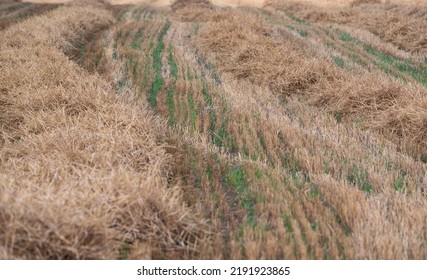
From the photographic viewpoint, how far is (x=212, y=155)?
15.0 ft

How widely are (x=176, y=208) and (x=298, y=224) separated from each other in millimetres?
955

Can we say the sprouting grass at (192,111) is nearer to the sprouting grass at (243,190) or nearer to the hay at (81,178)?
the hay at (81,178)

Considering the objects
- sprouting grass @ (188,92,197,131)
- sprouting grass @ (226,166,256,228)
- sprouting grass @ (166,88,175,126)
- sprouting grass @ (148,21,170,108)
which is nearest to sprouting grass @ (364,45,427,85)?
sprouting grass @ (188,92,197,131)

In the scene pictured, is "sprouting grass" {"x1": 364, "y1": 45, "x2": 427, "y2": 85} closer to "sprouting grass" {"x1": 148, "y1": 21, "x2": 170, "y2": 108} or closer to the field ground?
the field ground

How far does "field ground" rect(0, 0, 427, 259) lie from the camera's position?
2.84 m

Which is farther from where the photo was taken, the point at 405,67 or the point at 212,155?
the point at 405,67

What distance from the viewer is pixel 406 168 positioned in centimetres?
418

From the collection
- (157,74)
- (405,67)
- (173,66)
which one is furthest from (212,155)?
(405,67)

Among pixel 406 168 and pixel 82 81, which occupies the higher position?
pixel 82 81

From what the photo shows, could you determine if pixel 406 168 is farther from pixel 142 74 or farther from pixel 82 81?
pixel 142 74

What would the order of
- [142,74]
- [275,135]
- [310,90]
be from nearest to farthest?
[275,135] → [310,90] → [142,74]

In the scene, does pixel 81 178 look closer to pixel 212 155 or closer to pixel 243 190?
pixel 243 190

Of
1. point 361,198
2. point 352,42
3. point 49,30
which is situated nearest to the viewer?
point 361,198
